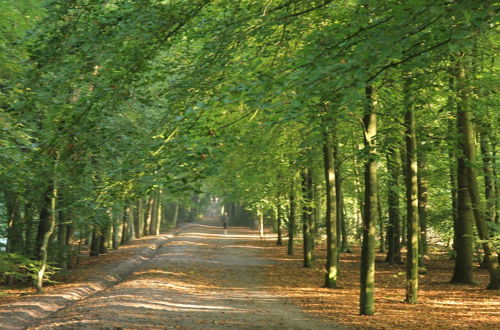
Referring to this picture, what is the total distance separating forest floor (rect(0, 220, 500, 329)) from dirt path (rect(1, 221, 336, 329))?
22 millimetres

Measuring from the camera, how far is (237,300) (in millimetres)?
13797

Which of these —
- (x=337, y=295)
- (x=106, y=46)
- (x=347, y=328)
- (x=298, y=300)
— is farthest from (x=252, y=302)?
(x=106, y=46)

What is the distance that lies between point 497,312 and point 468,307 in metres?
0.88

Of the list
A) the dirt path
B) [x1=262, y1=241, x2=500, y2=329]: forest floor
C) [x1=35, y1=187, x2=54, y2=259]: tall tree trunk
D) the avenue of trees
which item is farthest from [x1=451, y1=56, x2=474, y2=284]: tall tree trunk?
[x1=35, y1=187, x2=54, y2=259]: tall tree trunk

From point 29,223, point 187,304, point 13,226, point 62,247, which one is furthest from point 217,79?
point 13,226

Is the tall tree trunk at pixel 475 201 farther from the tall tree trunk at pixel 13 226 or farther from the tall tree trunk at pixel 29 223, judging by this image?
the tall tree trunk at pixel 13 226

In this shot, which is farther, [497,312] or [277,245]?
[277,245]

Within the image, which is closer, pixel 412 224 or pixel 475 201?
pixel 412 224

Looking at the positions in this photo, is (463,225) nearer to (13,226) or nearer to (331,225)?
(331,225)

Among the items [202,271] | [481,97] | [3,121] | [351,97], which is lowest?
A: [202,271]

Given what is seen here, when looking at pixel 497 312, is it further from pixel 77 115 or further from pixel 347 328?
pixel 77 115

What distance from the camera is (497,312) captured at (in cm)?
1149

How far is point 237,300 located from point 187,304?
1.56 metres

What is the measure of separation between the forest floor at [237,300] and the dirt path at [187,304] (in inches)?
0.9
